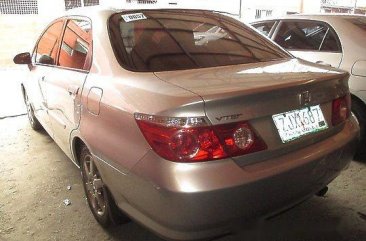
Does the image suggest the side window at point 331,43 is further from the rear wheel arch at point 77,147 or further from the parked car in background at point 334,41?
the rear wheel arch at point 77,147

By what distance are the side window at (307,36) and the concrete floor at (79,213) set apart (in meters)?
1.27

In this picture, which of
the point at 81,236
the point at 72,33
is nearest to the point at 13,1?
the point at 72,33

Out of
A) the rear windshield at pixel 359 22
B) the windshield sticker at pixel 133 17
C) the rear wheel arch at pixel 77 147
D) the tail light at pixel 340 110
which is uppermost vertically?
the windshield sticker at pixel 133 17

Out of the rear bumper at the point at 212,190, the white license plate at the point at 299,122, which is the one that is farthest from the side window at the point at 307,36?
the rear bumper at the point at 212,190

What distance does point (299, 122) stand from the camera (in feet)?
5.93

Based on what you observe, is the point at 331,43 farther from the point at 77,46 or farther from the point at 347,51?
the point at 77,46

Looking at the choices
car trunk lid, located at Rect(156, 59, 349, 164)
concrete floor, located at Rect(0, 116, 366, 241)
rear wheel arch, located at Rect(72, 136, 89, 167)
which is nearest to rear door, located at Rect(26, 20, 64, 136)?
concrete floor, located at Rect(0, 116, 366, 241)

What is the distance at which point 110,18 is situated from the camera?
2316 millimetres

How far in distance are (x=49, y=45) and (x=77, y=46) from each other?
0.93m

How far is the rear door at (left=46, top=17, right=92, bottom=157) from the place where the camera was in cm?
238

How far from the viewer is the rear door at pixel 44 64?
3072 mm

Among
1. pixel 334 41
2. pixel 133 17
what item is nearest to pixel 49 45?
pixel 133 17

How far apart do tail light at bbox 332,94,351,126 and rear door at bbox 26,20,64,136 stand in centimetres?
225

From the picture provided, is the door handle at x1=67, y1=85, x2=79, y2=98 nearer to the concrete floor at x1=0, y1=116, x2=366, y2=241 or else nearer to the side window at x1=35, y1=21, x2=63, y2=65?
the side window at x1=35, y1=21, x2=63, y2=65
